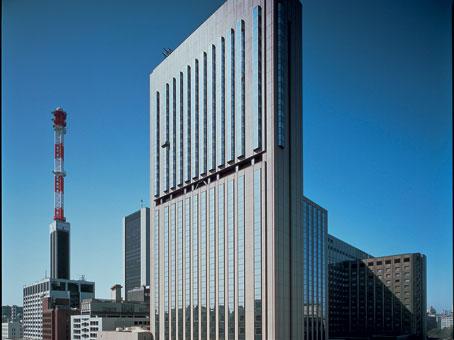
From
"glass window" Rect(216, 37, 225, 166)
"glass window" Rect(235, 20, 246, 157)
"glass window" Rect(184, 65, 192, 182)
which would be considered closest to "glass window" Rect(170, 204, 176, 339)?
"glass window" Rect(184, 65, 192, 182)

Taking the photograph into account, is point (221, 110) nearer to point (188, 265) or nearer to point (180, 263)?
point (188, 265)

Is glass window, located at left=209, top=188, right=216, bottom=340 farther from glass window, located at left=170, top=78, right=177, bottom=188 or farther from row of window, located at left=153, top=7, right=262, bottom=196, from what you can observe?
glass window, located at left=170, top=78, right=177, bottom=188

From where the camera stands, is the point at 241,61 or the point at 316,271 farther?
the point at 316,271

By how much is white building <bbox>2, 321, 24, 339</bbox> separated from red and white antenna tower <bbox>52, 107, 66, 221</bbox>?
18435 mm

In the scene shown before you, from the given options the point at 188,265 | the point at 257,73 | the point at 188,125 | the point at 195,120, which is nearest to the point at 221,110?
the point at 195,120

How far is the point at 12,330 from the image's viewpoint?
70625 millimetres

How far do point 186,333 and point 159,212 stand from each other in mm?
8319

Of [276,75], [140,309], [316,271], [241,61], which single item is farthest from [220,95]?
[140,309]

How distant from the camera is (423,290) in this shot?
5200 centimetres

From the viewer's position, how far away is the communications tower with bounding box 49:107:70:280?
69.3m

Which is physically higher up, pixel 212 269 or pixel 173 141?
pixel 173 141

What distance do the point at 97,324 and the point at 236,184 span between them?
25.9 m

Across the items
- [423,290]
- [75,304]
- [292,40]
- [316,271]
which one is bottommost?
[75,304]

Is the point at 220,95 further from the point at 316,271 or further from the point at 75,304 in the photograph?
the point at 75,304
